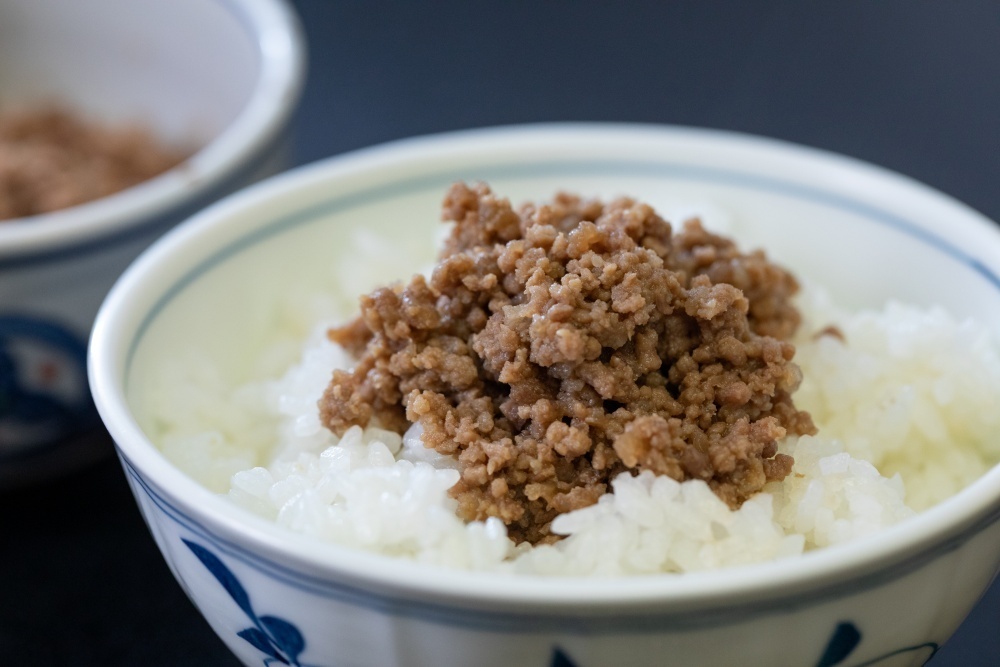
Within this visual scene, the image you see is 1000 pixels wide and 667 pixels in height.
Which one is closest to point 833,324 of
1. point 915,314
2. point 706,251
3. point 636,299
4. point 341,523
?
point 915,314

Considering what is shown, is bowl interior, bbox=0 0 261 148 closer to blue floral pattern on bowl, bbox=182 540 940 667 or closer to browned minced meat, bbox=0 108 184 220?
browned minced meat, bbox=0 108 184 220

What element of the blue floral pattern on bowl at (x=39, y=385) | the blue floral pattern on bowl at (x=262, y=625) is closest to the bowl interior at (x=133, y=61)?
the blue floral pattern on bowl at (x=39, y=385)

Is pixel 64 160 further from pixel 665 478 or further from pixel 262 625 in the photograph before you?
pixel 665 478

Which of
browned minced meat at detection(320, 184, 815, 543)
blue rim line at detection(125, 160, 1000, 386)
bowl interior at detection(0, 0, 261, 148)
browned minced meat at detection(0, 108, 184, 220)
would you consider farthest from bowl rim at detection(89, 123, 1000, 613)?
bowl interior at detection(0, 0, 261, 148)

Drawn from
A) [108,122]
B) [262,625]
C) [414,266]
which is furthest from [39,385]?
[108,122]

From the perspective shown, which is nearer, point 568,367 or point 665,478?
point 665,478

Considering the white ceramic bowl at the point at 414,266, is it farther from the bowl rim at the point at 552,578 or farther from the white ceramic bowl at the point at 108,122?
the white ceramic bowl at the point at 108,122
